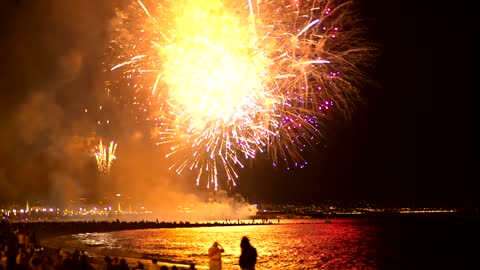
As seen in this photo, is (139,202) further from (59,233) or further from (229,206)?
(59,233)

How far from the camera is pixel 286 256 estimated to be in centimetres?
3366

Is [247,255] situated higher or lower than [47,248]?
higher

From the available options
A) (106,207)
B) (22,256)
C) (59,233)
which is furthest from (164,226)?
(106,207)

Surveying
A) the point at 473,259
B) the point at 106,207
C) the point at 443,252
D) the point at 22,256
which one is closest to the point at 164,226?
the point at 443,252

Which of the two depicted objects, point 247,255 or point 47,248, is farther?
point 47,248

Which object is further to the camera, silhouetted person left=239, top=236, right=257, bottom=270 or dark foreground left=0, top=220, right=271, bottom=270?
dark foreground left=0, top=220, right=271, bottom=270

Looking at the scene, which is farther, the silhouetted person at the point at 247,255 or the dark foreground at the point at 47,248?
the dark foreground at the point at 47,248

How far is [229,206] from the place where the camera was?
15912cm

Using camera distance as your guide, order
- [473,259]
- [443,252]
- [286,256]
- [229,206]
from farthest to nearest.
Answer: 1. [229,206]
2. [443,252]
3. [473,259]
4. [286,256]

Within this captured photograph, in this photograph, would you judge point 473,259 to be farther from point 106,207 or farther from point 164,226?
point 106,207

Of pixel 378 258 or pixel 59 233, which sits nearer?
pixel 378 258

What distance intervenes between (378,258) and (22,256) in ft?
89.6

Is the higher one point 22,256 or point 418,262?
Answer: point 22,256

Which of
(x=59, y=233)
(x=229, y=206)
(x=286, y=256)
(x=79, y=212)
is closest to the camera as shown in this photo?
(x=286, y=256)
